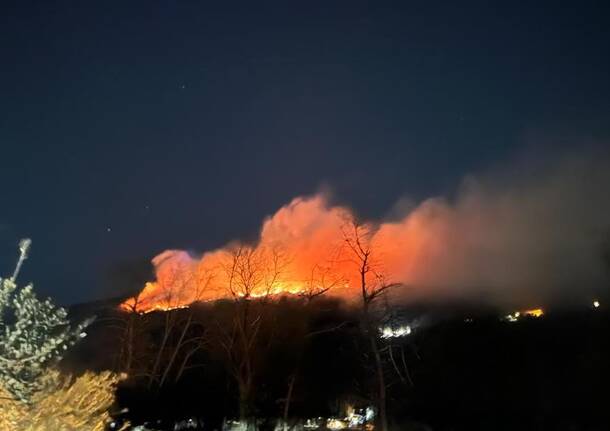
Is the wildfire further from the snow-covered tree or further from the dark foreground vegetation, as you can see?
the snow-covered tree

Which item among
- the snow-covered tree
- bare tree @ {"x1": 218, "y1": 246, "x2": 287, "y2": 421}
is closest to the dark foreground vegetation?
bare tree @ {"x1": 218, "y1": 246, "x2": 287, "y2": 421}

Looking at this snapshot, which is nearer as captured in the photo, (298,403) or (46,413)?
(46,413)

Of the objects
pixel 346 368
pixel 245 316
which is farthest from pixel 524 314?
pixel 245 316

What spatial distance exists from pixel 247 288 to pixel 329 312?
38.9 feet

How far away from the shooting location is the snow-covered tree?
10258 millimetres

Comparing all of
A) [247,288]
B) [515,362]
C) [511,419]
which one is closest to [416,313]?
[515,362]

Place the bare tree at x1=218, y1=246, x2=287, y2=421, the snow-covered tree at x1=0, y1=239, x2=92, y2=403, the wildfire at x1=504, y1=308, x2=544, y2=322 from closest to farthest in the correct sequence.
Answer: the snow-covered tree at x1=0, y1=239, x2=92, y2=403, the bare tree at x1=218, y1=246, x2=287, y2=421, the wildfire at x1=504, y1=308, x2=544, y2=322

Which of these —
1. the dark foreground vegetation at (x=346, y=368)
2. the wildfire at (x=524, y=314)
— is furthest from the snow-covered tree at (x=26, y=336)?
the wildfire at (x=524, y=314)

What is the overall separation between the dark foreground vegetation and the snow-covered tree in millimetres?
19381

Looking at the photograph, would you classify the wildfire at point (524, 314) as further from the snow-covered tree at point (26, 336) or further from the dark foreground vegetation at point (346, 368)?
the snow-covered tree at point (26, 336)

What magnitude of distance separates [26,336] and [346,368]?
37.0m

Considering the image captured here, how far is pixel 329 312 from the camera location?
138ft

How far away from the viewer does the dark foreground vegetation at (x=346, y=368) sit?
104 feet

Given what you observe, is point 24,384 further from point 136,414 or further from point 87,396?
point 136,414
